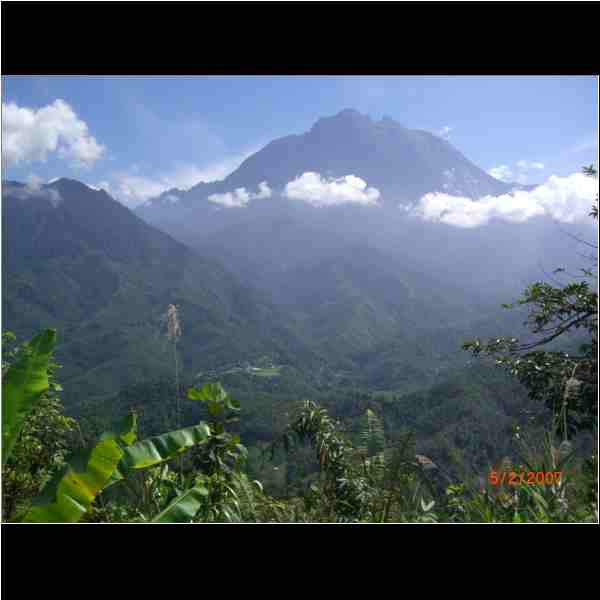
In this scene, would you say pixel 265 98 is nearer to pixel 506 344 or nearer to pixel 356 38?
pixel 356 38

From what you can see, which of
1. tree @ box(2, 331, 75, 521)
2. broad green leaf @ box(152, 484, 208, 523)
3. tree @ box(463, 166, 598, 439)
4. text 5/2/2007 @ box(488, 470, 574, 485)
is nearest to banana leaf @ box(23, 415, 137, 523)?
broad green leaf @ box(152, 484, 208, 523)

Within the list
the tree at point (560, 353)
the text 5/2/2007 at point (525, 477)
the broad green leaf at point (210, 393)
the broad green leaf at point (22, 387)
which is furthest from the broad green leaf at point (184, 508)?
the tree at point (560, 353)

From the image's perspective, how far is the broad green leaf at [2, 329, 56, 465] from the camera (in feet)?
4.83

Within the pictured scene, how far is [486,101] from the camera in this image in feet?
6.74

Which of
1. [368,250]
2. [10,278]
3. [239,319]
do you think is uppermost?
[368,250]

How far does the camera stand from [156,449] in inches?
59.7

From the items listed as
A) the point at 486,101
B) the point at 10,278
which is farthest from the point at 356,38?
the point at 10,278

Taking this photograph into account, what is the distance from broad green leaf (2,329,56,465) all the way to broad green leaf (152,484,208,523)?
536 mm
